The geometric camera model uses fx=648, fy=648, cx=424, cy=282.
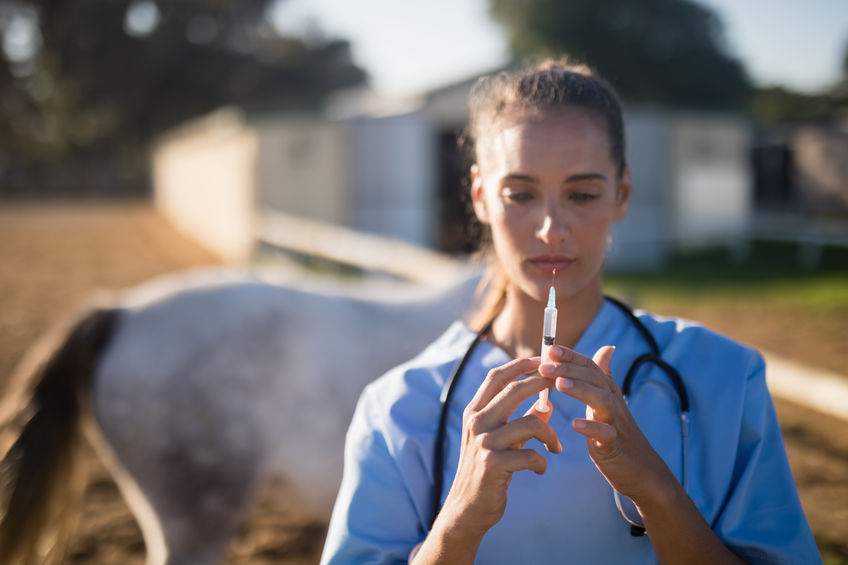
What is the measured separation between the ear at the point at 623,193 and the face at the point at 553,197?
6 centimetres

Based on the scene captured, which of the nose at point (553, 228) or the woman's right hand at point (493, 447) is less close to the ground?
the nose at point (553, 228)

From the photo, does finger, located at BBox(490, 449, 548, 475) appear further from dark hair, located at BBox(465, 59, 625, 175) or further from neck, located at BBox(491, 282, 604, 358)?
dark hair, located at BBox(465, 59, 625, 175)

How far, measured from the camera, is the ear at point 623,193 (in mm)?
1249

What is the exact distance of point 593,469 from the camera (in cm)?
108

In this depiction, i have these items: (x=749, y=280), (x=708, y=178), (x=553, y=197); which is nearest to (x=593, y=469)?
(x=553, y=197)

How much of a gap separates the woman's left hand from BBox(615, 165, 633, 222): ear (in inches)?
15.4

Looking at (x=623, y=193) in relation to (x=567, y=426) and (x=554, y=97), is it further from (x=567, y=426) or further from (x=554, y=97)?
(x=567, y=426)

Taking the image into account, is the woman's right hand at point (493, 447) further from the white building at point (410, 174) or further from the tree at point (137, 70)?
the tree at point (137, 70)

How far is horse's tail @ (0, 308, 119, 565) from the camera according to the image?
6.42ft

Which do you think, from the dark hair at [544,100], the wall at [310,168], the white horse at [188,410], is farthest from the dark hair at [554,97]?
the wall at [310,168]

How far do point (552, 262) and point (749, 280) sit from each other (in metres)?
9.25

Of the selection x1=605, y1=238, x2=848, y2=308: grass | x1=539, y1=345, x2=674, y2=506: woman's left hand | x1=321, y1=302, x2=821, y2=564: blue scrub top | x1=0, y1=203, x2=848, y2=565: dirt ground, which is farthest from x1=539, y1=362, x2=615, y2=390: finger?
x1=605, y1=238, x2=848, y2=308: grass

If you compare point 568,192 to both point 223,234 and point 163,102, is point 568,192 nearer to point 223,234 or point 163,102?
point 223,234

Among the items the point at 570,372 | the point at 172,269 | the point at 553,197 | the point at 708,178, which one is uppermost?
the point at 708,178
